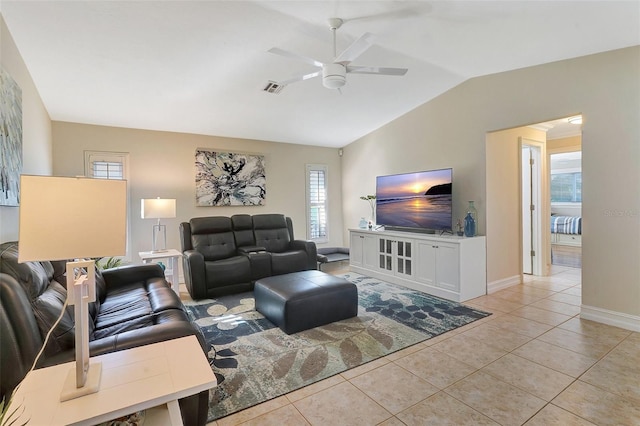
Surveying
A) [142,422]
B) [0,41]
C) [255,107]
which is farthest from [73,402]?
[255,107]

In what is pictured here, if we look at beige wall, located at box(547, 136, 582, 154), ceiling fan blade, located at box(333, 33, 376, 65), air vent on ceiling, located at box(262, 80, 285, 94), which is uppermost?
air vent on ceiling, located at box(262, 80, 285, 94)

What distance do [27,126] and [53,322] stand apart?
241cm

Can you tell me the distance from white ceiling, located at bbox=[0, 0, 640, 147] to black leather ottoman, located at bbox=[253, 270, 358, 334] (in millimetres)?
2438

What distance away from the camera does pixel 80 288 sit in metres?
1.13

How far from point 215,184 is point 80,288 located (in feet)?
14.9

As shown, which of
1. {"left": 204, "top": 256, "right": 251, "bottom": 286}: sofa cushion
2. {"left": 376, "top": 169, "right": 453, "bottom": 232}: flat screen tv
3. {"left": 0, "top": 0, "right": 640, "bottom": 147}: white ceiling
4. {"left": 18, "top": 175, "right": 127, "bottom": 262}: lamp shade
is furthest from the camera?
{"left": 376, "top": 169, "right": 453, "bottom": 232}: flat screen tv

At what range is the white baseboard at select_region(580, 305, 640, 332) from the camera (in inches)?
117

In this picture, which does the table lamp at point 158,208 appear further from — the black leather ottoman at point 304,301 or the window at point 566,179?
the window at point 566,179

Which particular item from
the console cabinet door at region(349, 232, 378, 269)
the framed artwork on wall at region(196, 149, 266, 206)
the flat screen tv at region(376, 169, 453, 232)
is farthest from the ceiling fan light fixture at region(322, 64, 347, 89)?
the framed artwork on wall at region(196, 149, 266, 206)

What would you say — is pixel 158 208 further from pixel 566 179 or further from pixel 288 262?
pixel 566 179

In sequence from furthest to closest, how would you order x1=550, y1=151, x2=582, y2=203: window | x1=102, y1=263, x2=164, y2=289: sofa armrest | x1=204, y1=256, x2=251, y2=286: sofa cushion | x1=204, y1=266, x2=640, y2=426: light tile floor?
x1=550, y1=151, x2=582, y2=203: window → x1=204, y1=256, x2=251, y2=286: sofa cushion → x1=102, y1=263, x2=164, y2=289: sofa armrest → x1=204, y1=266, x2=640, y2=426: light tile floor

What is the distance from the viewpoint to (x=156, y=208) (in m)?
4.13

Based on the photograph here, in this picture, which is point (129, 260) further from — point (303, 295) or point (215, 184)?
point (303, 295)

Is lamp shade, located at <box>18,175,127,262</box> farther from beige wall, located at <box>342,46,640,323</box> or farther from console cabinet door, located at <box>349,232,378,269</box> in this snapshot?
console cabinet door, located at <box>349,232,378,269</box>
